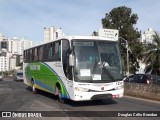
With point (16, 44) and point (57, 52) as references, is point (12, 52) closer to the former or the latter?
point (16, 44)

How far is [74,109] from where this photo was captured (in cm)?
1440

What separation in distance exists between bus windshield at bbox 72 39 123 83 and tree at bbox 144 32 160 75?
4704 cm

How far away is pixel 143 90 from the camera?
848 inches

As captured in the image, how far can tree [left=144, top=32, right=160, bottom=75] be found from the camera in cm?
6148

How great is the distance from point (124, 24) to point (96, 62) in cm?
5101

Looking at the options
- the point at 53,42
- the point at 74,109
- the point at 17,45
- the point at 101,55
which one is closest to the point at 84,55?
the point at 101,55

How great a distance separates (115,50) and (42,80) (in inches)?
254

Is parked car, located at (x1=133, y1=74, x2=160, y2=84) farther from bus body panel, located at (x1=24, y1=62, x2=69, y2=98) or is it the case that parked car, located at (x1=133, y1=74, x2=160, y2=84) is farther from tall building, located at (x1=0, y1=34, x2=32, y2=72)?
tall building, located at (x1=0, y1=34, x2=32, y2=72)

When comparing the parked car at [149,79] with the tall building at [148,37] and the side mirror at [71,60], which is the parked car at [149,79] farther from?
the tall building at [148,37]

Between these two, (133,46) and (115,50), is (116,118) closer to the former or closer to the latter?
(115,50)

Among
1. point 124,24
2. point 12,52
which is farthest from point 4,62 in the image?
point 124,24

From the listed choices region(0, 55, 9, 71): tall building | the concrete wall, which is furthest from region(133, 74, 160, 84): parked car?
region(0, 55, 9, 71): tall building

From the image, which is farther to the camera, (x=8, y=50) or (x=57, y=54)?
(x=8, y=50)

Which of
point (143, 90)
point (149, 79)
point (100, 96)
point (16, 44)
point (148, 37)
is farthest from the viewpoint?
point (16, 44)
